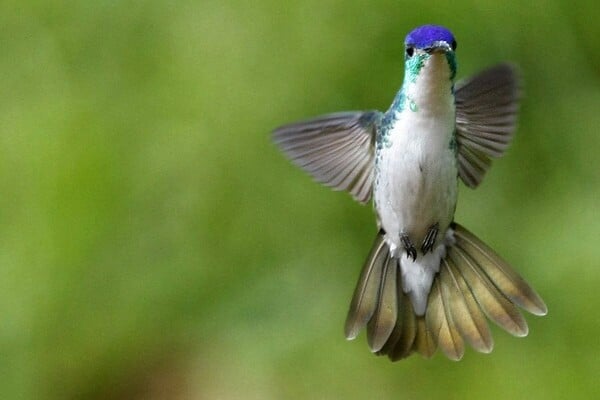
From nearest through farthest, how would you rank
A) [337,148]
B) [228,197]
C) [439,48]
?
1. [439,48]
2. [337,148]
3. [228,197]

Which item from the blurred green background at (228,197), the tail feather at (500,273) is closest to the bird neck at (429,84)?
the tail feather at (500,273)

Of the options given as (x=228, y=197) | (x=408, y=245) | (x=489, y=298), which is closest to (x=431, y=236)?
(x=408, y=245)

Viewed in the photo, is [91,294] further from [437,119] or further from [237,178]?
[437,119]

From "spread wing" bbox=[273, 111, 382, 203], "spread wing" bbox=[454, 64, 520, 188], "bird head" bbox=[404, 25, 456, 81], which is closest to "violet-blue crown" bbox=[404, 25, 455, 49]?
"bird head" bbox=[404, 25, 456, 81]

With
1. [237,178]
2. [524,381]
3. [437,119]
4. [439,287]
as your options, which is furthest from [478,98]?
[237,178]

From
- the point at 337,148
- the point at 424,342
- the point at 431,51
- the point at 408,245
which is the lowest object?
the point at 424,342

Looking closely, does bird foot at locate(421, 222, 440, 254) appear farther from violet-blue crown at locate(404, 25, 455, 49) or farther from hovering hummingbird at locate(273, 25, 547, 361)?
violet-blue crown at locate(404, 25, 455, 49)

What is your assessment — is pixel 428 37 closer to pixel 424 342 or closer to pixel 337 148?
pixel 337 148

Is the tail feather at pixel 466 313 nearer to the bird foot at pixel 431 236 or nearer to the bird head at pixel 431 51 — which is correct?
the bird foot at pixel 431 236

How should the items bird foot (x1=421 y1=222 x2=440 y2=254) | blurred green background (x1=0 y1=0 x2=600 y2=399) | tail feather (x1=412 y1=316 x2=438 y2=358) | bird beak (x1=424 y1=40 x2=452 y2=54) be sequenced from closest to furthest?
bird beak (x1=424 y1=40 x2=452 y2=54) < bird foot (x1=421 y1=222 x2=440 y2=254) < tail feather (x1=412 y1=316 x2=438 y2=358) < blurred green background (x1=0 y1=0 x2=600 y2=399)
